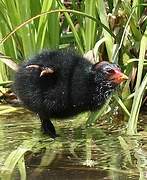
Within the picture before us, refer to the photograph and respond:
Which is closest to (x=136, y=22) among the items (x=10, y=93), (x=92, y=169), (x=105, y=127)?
(x=105, y=127)

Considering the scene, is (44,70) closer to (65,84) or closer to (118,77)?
(65,84)

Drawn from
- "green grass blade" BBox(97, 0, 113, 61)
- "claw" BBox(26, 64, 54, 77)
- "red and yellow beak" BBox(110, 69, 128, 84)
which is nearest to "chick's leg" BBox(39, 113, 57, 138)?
"claw" BBox(26, 64, 54, 77)

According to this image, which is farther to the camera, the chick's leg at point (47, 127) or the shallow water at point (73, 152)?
the chick's leg at point (47, 127)

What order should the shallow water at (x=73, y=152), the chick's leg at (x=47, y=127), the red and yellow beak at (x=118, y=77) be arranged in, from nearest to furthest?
the shallow water at (x=73, y=152) < the red and yellow beak at (x=118, y=77) < the chick's leg at (x=47, y=127)

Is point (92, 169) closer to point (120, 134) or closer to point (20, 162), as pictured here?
point (20, 162)

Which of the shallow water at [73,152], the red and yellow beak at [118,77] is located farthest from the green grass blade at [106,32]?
the red and yellow beak at [118,77]

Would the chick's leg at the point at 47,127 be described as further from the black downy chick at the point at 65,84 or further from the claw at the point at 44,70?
the claw at the point at 44,70

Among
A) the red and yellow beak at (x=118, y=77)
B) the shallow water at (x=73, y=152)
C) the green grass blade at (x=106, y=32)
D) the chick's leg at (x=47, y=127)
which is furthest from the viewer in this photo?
the green grass blade at (x=106, y=32)

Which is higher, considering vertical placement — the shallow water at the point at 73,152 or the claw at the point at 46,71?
the claw at the point at 46,71
